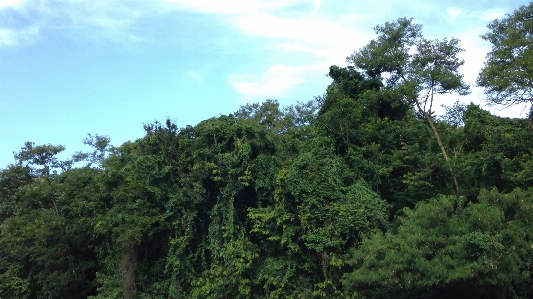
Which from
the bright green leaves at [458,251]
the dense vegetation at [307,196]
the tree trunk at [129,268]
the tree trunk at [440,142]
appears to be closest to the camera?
the bright green leaves at [458,251]

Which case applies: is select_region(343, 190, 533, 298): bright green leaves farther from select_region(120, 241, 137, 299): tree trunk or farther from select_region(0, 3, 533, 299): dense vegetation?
select_region(120, 241, 137, 299): tree trunk

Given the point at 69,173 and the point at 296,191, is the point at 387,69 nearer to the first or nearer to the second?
the point at 296,191

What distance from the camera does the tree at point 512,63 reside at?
1391 centimetres

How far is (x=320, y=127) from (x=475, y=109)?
5.34 meters

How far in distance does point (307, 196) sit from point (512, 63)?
736cm

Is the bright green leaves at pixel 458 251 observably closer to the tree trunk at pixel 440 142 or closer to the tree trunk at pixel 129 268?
the tree trunk at pixel 440 142

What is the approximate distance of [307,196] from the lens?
15828 millimetres

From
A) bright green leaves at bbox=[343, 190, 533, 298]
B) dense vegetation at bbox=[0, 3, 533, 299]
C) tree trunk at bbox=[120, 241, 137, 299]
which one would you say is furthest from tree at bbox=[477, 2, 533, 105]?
tree trunk at bbox=[120, 241, 137, 299]

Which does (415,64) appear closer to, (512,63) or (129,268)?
(512,63)

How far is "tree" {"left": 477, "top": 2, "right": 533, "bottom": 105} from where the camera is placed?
1391cm

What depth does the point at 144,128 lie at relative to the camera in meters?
19.1

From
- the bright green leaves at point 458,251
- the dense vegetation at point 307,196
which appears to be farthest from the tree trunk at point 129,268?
the bright green leaves at point 458,251

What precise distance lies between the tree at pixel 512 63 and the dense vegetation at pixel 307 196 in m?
0.05

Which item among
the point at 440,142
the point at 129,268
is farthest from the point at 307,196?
the point at 129,268
